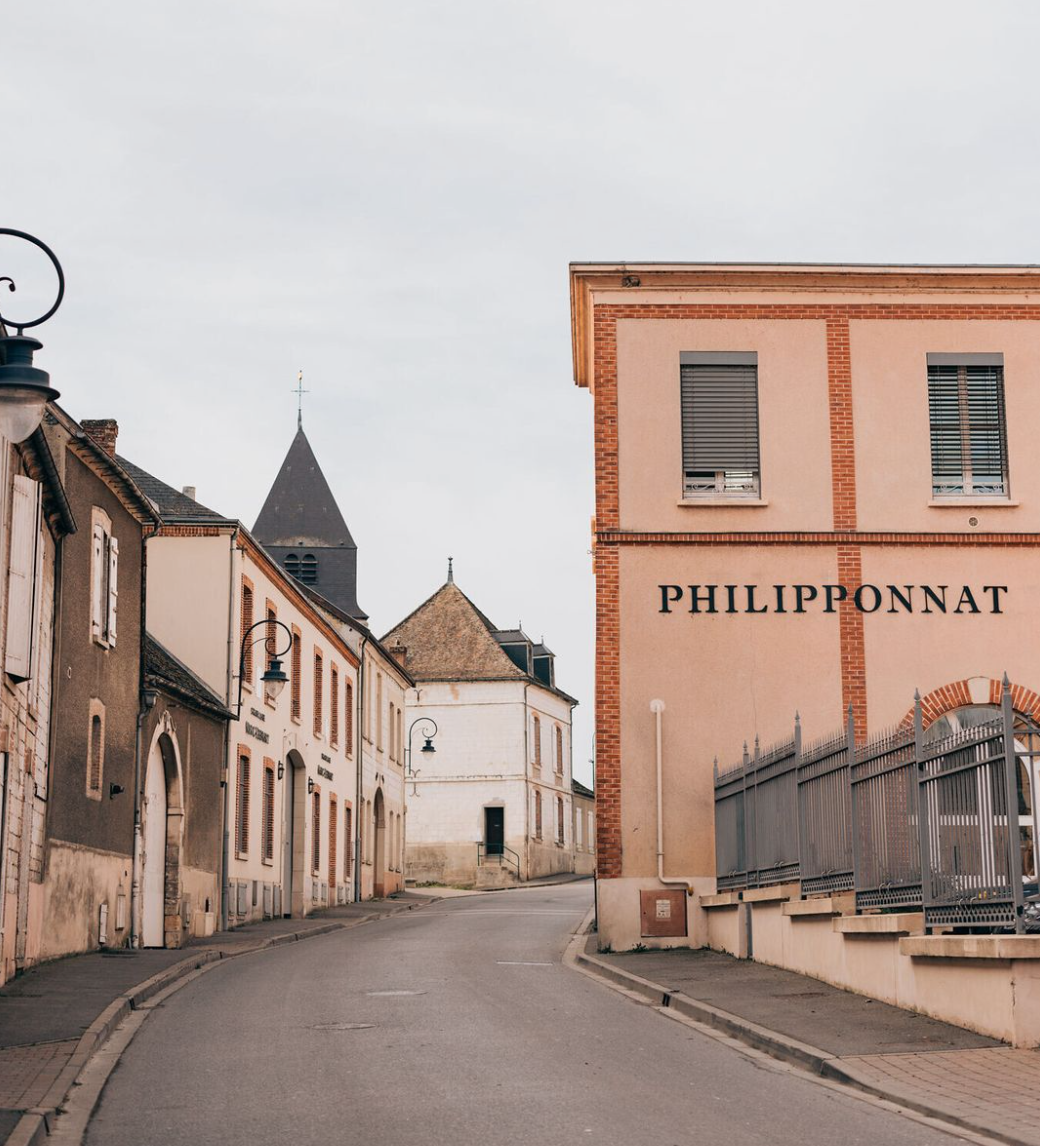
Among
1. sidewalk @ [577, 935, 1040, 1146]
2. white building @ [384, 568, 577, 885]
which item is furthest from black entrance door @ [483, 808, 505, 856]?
sidewalk @ [577, 935, 1040, 1146]

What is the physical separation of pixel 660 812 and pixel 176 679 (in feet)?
30.7

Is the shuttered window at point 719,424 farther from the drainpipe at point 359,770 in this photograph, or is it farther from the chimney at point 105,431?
the drainpipe at point 359,770

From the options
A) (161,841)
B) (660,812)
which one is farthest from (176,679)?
(660,812)

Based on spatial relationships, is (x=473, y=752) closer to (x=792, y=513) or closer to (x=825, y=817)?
(x=792, y=513)

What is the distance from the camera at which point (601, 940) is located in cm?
2133

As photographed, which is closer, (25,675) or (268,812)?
(25,675)

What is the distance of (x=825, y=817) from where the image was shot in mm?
15984

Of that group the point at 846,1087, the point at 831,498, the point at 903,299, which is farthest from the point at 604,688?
the point at 846,1087

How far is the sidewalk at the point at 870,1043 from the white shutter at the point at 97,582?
8164 mm

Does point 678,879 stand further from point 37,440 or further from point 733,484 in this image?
point 37,440

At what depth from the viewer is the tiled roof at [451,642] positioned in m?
66.6

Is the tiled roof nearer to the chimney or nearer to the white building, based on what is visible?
the white building

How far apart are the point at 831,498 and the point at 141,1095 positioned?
14.6 metres

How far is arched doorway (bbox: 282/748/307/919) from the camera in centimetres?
3619
